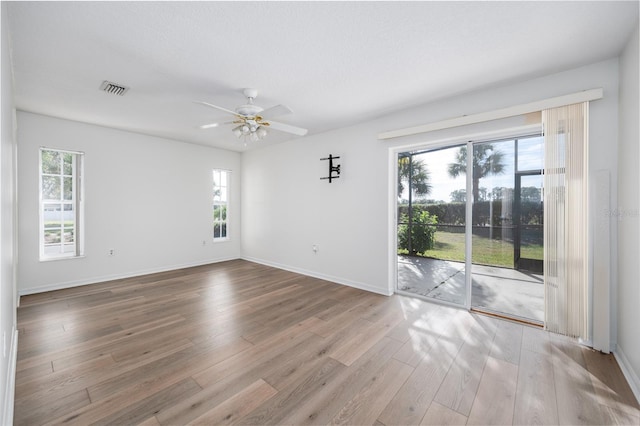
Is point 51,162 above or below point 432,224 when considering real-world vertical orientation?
above

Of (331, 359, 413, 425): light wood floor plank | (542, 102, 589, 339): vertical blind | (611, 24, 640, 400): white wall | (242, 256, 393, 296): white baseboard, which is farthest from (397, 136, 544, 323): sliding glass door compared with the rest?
(331, 359, 413, 425): light wood floor plank

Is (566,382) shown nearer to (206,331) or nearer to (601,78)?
(601,78)

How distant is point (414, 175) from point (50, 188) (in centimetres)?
557

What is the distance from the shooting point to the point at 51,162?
4.20 metres

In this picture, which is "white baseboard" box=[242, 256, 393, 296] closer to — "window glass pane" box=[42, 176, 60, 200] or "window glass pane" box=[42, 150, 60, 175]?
"window glass pane" box=[42, 176, 60, 200]

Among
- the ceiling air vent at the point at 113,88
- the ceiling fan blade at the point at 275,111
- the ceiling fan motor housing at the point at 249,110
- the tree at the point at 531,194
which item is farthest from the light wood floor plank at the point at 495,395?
the ceiling air vent at the point at 113,88

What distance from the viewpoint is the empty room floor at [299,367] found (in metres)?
1.72

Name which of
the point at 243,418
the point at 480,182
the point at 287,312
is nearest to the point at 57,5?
the point at 243,418

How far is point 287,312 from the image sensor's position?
332 centimetres

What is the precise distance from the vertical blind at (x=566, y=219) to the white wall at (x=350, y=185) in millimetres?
126

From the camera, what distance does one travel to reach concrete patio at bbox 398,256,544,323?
304 centimetres

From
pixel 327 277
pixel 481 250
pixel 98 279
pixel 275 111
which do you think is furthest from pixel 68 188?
pixel 481 250

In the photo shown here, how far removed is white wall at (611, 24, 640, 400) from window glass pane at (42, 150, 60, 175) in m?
6.86

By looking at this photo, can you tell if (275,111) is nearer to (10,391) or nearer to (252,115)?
(252,115)
